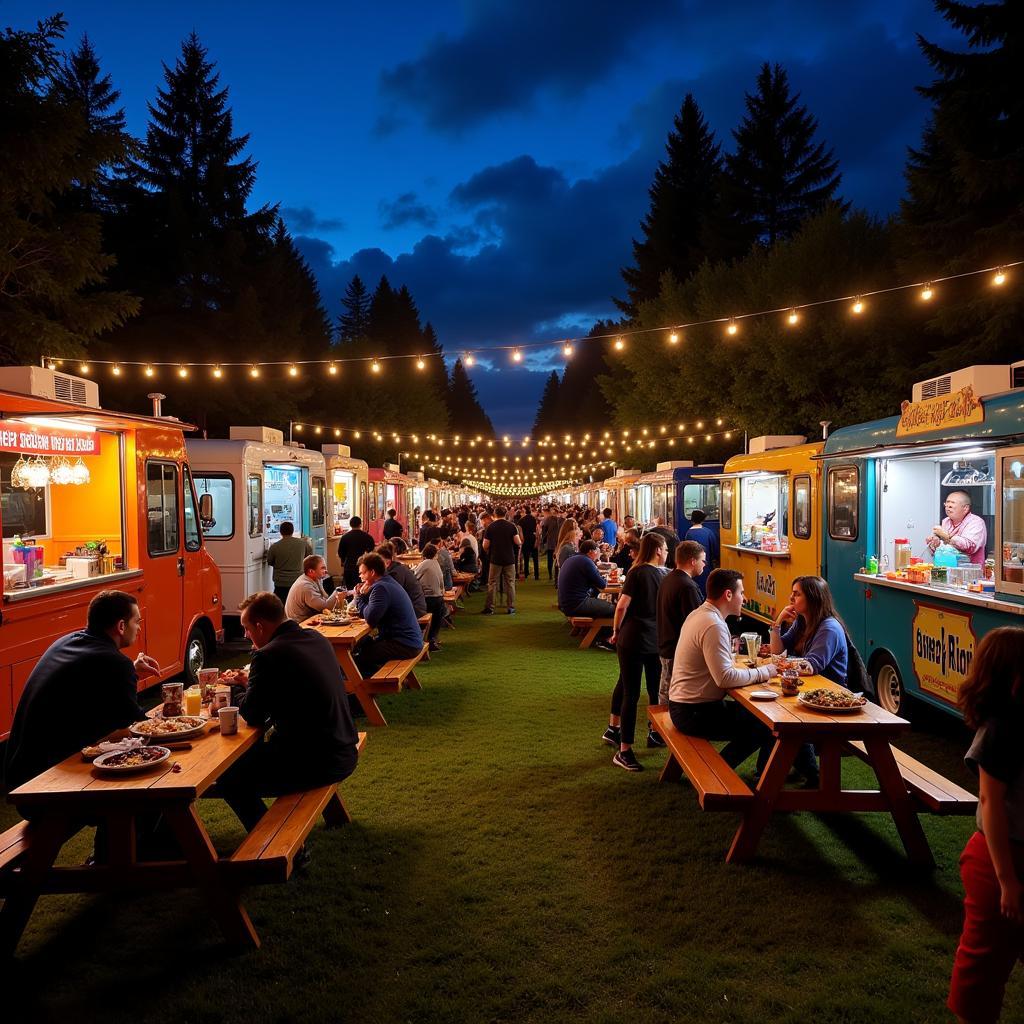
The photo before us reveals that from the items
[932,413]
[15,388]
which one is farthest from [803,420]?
[15,388]

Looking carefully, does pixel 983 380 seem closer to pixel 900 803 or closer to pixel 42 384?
pixel 900 803

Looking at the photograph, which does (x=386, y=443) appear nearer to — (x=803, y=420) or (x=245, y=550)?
(x=803, y=420)

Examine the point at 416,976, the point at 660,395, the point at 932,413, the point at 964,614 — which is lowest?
the point at 416,976

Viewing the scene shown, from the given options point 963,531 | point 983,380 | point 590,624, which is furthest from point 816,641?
point 590,624

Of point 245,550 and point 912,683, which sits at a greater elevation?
point 245,550

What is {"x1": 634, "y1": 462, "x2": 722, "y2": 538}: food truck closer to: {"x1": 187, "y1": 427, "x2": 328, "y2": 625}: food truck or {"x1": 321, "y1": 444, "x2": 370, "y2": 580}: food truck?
{"x1": 321, "y1": 444, "x2": 370, "y2": 580}: food truck

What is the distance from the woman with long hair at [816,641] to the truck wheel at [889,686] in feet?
6.80

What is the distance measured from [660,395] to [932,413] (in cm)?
2186

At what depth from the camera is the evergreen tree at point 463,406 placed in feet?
298

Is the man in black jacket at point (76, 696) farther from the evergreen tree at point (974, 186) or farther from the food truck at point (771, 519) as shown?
the evergreen tree at point (974, 186)

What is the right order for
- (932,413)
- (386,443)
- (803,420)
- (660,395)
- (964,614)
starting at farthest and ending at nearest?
(386,443) → (660,395) → (803,420) → (932,413) → (964,614)

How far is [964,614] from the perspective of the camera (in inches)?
231

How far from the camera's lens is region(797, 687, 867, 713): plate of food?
4.32m

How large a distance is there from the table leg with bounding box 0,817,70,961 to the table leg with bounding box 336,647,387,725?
12.3ft
